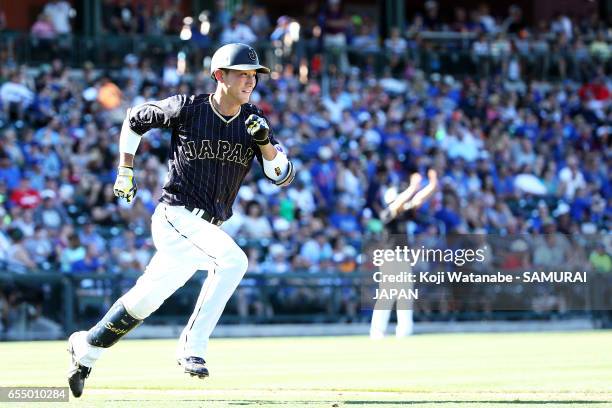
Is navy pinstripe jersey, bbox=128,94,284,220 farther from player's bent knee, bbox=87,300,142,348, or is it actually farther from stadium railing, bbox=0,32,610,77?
stadium railing, bbox=0,32,610,77

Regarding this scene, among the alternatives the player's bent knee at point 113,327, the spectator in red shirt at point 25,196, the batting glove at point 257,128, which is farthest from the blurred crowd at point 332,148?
the player's bent knee at point 113,327

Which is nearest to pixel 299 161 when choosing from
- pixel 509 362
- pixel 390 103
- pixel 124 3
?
pixel 390 103

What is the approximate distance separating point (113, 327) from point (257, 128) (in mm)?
1552

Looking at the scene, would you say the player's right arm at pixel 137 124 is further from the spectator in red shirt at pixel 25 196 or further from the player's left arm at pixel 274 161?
the spectator in red shirt at pixel 25 196

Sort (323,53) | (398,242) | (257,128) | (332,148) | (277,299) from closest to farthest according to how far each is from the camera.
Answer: (257,128) < (398,242) < (277,299) < (332,148) < (323,53)

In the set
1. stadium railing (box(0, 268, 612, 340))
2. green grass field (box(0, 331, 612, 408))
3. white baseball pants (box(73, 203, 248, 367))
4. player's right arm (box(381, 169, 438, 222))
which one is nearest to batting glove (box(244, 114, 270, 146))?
white baseball pants (box(73, 203, 248, 367))

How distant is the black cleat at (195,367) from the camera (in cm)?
817

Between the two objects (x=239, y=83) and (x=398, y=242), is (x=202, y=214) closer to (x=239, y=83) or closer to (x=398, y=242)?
(x=239, y=83)

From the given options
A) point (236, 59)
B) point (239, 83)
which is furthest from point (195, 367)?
point (236, 59)

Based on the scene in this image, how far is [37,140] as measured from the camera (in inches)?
770

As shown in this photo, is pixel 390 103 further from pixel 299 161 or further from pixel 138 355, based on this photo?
pixel 138 355

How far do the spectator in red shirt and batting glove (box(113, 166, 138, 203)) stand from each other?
33.3ft

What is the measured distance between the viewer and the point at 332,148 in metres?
21.4

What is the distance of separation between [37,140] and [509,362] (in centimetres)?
1003
